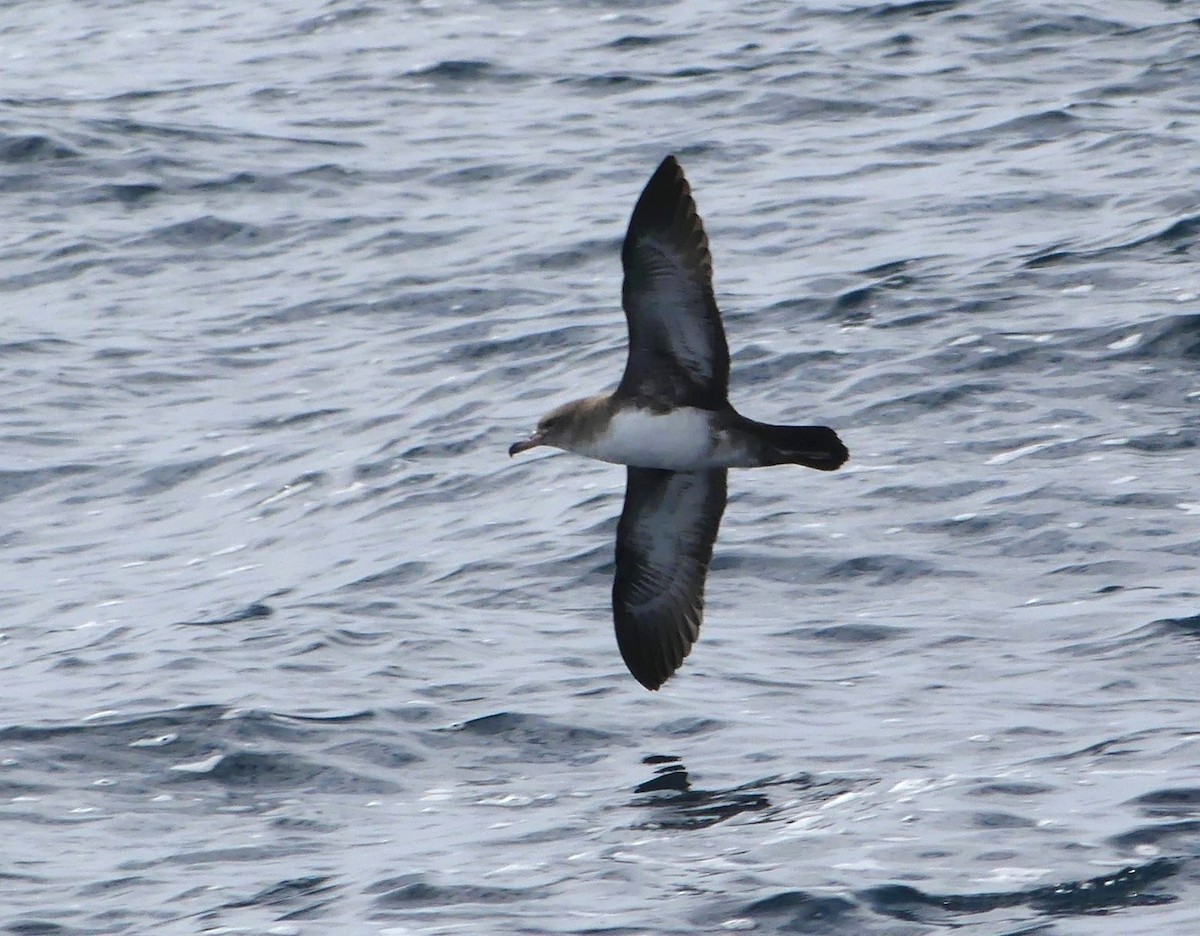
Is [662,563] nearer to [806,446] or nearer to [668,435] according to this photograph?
[668,435]

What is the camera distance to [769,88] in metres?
16.6

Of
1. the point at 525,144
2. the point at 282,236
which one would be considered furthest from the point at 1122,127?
the point at 282,236

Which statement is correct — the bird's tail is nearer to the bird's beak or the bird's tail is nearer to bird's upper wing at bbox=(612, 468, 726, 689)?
bird's upper wing at bbox=(612, 468, 726, 689)

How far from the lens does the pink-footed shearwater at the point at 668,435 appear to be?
7488 mm

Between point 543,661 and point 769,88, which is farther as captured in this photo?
point 769,88

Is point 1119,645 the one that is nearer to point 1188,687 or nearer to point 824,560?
point 1188,687

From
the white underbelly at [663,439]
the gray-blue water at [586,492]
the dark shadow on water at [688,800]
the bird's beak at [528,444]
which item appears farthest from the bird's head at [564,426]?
the dark shadow on water at [688,800]

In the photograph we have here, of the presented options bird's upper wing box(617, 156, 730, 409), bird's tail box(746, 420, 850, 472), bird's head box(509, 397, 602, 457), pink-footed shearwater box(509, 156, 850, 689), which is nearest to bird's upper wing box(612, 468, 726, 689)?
pink-footed shearwater box(509, 156, 850, 689)

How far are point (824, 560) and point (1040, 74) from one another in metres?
7.63

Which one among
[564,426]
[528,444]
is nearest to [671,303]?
[564,426]

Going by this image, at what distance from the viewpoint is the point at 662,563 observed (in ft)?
28.8

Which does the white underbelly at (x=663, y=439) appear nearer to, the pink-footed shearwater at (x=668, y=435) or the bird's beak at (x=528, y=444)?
the pink-footed shearwater at (x=668, y=435)

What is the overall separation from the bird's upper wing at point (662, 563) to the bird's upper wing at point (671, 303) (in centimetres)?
73

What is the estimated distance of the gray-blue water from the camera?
7.19 m
